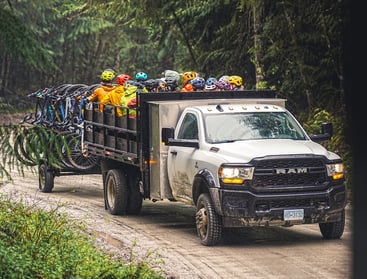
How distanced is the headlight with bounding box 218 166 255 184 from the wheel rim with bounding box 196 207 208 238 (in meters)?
0.61

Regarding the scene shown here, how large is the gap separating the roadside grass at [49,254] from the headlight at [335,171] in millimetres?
2926

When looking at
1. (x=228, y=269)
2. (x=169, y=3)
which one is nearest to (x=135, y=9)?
(x=169, y=3)

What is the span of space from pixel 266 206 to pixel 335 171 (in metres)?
1.21

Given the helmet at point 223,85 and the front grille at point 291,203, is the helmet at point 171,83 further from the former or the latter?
the front grille at point 291,203

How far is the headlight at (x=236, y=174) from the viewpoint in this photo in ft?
37.5

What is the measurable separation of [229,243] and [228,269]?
2090 mm

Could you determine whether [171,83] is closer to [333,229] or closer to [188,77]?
[188,77]

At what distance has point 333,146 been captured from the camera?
1809cm

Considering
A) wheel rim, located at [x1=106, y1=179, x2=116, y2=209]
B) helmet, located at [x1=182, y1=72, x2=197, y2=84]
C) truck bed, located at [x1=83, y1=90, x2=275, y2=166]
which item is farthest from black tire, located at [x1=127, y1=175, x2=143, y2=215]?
helmet, located at [x1=182, y1=72, x2=197, y2=84]

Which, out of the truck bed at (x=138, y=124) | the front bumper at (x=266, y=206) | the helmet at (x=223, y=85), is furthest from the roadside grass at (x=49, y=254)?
the helmet at (x=223, y=85)

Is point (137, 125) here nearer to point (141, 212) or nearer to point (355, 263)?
point (141, 212)

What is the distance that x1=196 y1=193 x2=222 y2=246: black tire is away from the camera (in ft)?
38.0

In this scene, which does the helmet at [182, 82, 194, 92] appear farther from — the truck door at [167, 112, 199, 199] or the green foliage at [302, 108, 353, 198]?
the green foliage at [302, 108, 353, 198]

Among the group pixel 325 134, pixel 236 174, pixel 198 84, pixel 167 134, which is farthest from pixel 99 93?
pixel 236 174
